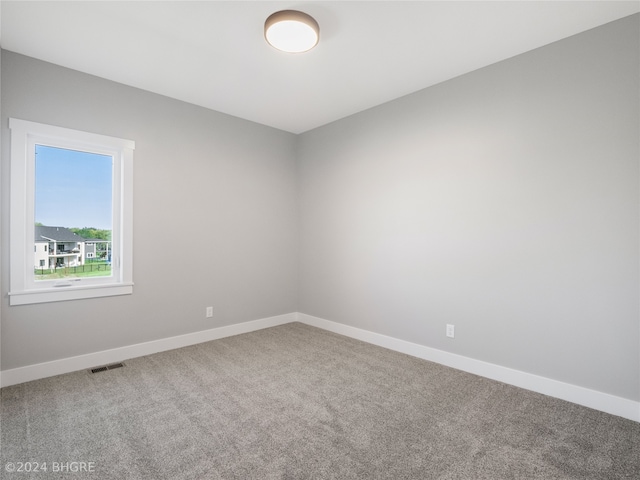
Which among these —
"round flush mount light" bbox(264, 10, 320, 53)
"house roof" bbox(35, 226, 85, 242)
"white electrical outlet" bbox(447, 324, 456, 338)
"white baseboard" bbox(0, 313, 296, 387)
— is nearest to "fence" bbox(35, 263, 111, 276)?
"house roof" bbox(35, 226, 85, 242)

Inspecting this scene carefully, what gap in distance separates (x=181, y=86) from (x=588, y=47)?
346cm

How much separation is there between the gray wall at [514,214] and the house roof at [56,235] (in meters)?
2.85

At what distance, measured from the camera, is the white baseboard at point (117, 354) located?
2.67 metres

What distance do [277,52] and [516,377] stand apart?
3322 mm

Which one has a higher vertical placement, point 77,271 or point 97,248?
point 97,248

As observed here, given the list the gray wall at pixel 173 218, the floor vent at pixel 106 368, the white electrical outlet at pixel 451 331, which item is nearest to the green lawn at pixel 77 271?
the gray wall at pixel 173 218

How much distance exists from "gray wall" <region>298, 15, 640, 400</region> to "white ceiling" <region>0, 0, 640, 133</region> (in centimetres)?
29

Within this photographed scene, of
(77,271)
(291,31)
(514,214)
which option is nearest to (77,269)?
(77,271)

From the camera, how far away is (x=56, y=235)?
294cm

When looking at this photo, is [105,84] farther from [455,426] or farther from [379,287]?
[455,426]

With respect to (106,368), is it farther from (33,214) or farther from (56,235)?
(33,214)

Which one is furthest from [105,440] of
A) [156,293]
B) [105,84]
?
[105,84]

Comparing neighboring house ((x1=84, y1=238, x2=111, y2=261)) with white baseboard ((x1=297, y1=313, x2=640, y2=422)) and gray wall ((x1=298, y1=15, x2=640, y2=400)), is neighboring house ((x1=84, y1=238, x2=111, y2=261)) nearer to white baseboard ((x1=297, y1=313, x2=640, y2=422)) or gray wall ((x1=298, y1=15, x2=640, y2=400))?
gray wall ((x1=298, y1=15, x2=640, y2=400))

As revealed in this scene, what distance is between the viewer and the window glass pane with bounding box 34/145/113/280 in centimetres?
286
